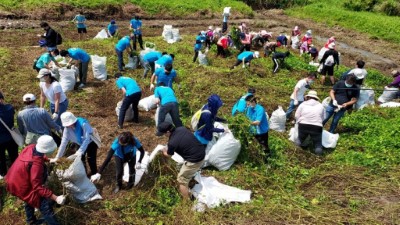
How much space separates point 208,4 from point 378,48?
10965 millimetres

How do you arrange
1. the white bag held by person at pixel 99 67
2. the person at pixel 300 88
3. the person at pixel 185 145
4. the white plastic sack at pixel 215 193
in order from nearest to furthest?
the person at pixel 185 145 → the white plastic sack at pixel 215 193 → the person at pixel 300 88 → the white bag held by person at pixel 99 67

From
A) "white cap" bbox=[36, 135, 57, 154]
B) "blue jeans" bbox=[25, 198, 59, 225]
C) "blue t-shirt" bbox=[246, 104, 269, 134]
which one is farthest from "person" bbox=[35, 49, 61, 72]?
"blue t-shirt" bbox=[246, 104, 269, 134]

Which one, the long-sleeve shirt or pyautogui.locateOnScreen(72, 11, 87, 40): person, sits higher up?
pyautogui.locateOnScreen(72, 11, 87, 40): person

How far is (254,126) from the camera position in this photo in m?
5.86

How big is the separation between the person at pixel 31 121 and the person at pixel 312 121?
4152 millimetres

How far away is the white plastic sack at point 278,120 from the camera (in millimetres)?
7109

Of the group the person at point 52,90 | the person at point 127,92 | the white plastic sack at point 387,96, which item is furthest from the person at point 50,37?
the white plastic sack at point 387,96

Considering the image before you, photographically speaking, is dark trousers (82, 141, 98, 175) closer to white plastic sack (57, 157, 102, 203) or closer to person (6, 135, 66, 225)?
white plastic sack (57, 157, 102, 203)

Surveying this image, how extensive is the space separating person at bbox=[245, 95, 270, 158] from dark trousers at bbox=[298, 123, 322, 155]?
2.37ft

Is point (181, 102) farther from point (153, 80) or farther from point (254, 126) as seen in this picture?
point (254, 126)

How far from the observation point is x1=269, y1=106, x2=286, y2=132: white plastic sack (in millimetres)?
7109

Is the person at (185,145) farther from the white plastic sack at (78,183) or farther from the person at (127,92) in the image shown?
the person at (127,92)

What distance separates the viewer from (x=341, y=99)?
710cm

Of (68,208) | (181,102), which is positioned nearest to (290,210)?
(68,208)
